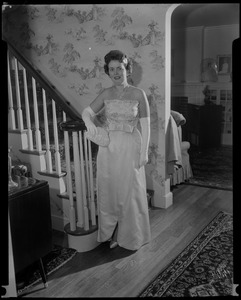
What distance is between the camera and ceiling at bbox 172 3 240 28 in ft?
16.5

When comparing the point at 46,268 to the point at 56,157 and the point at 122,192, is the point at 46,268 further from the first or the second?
the point at 56,157

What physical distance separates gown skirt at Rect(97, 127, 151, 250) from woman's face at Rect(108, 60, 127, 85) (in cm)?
38

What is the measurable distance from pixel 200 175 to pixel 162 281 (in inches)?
98.6

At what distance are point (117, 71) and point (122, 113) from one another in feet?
0.99

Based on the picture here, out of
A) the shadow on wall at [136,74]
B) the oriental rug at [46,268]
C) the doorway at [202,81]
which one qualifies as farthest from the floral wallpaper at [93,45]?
the doorway at [202,81]

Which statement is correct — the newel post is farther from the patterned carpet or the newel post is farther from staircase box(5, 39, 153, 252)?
the patterned carpet

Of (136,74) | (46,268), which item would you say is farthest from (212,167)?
(46,268)

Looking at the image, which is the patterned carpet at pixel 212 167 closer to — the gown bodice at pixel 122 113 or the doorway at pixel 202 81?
the doorway at pixel 202 81

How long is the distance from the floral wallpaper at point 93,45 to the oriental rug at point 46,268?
4.21 feet

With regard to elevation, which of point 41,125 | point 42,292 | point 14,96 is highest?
point 14,96

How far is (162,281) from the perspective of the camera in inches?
85.4

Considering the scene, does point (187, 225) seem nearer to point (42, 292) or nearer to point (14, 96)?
point (42, 292)

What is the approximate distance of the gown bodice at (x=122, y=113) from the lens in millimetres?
2516

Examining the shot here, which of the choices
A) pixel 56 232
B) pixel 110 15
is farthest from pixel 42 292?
pixel 110 15
